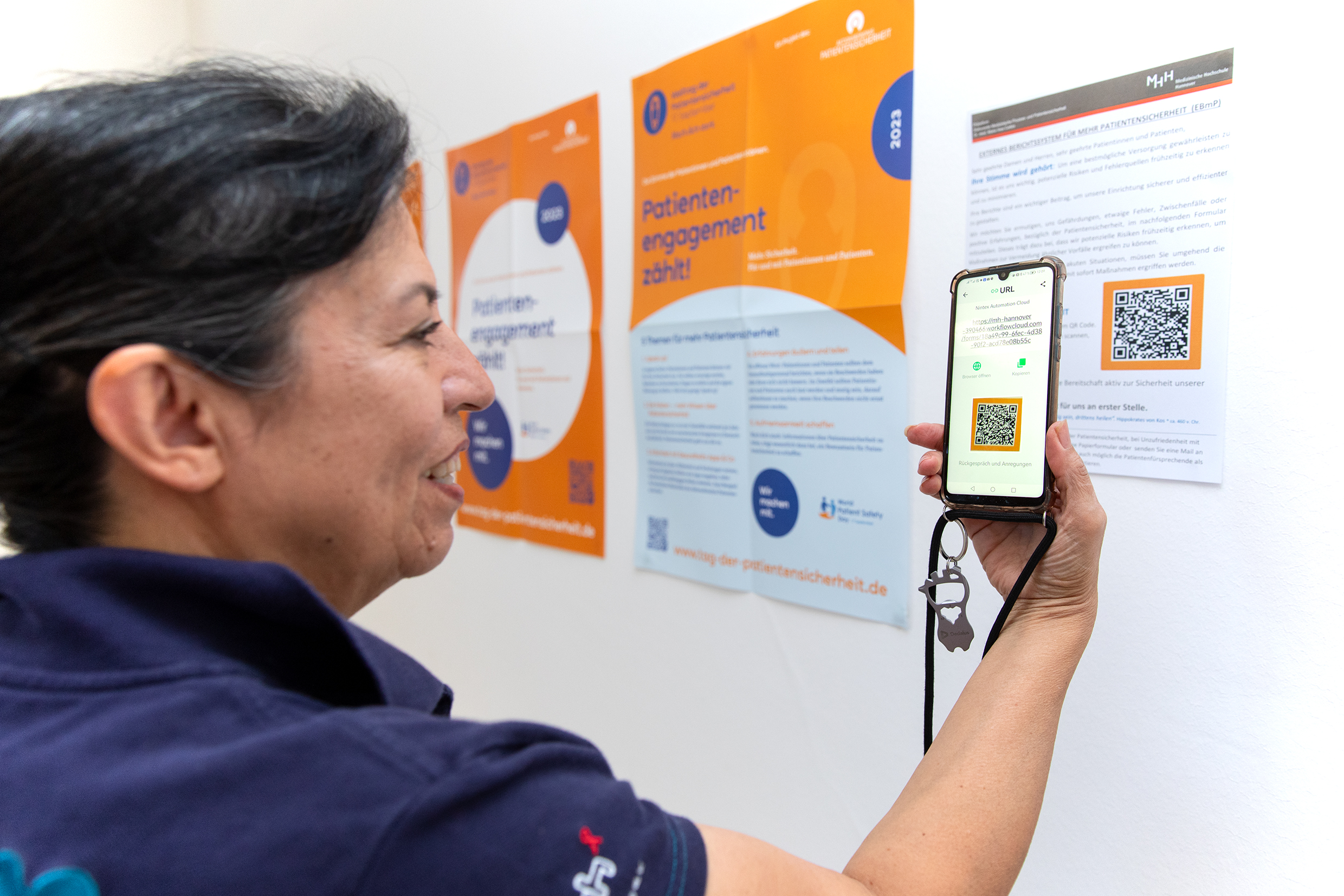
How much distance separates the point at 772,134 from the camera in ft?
3.59

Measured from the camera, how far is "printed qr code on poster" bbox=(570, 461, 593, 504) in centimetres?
144

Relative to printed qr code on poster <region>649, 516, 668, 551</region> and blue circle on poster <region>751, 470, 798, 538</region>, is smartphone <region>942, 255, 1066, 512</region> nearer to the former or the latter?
blue circle on poster <region>751, 470, 798, 538</region>

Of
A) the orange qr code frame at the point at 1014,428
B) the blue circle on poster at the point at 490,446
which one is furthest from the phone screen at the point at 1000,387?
the blue circle on poster at the point at 490,446

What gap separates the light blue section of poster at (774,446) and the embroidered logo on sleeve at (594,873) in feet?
2.10

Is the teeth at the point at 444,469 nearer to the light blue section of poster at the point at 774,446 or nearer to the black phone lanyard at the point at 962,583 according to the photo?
the black phone lanyard at the point at 962,583

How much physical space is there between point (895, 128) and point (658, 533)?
68 cm

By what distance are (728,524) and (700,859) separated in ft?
2.47

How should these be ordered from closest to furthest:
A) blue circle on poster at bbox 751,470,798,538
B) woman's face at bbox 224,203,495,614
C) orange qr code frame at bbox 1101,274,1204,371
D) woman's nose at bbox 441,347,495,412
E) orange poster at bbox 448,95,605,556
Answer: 1. woman's face at bbox 224,203,495,614
2. woman's nose at bbox 441,347,495,412
3. orange qr code frame at bbox 1101,274,1204,371
4. blue circle on poster at bbox 751,470,798,538
5. orange poster at bbox 448,95,605,556

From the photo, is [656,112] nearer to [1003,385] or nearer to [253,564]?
[1003,385]

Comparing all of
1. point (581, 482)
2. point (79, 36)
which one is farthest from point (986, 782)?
point (79, 36)

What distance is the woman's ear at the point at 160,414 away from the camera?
47cm

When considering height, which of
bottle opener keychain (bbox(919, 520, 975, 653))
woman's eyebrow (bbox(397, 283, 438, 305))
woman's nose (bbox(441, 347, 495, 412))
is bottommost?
bottle opener keychain (bbox(919, 520, 975, 653))

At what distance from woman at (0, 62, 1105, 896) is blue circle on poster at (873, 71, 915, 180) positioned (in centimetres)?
59

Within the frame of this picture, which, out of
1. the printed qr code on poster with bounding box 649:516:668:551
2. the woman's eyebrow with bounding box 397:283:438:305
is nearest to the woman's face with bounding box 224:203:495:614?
the woman's eyebrow with bounding box 397:283:438:305
